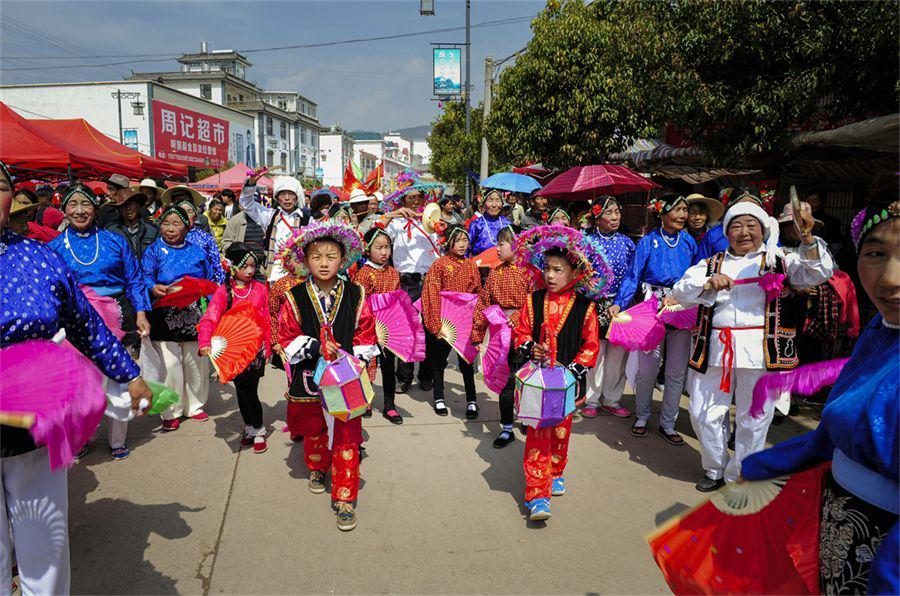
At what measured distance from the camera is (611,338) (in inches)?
191

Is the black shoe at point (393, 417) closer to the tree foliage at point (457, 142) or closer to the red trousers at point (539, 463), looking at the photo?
the red trousers at point (539, 463)

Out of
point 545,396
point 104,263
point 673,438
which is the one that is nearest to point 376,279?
point 104,263

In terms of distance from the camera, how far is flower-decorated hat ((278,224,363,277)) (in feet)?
12.4

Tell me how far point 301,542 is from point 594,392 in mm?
3269

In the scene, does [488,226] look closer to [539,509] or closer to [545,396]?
[545,396]

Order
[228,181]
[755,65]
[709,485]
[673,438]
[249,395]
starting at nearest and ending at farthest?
1. [709,485]
2. [249,395]
3. [673,438]
4. [755,65]
5. [228,181]

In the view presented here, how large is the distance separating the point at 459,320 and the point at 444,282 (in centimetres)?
46

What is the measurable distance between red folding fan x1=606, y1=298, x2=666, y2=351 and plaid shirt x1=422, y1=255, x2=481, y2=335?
1507 mm

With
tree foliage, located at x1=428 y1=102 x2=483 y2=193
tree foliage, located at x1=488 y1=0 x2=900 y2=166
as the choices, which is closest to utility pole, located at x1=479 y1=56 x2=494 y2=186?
tree foliage, located at x1=428 y1=102 x2=483 y2=193

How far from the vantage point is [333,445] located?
3705 millimetres

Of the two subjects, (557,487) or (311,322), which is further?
(557,487)

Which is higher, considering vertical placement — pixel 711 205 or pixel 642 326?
pixel 711 205

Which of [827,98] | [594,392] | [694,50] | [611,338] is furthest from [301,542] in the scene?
[827,98]

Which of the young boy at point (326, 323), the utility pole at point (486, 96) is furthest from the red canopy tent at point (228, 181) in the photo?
the young boy at point (326, 323)
